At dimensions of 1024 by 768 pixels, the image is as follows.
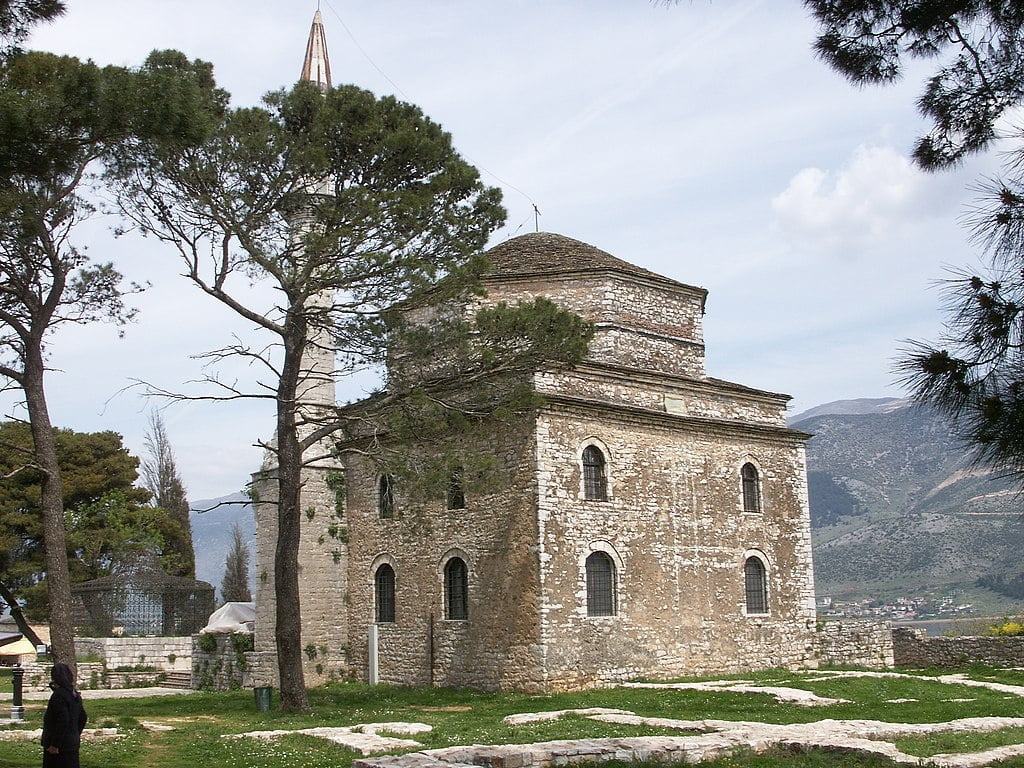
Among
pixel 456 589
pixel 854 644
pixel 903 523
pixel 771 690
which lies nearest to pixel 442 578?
pixel 456 589

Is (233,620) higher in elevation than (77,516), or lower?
lower

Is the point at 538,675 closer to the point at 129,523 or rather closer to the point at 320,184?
the point at 320,184

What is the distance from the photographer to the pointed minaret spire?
27.6 m

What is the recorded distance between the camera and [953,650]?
2334 centimetres

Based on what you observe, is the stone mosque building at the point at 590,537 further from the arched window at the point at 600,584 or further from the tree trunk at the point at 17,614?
the tree trunk at the point at 17,614

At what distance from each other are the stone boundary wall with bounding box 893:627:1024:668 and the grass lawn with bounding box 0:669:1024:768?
2.01 metres

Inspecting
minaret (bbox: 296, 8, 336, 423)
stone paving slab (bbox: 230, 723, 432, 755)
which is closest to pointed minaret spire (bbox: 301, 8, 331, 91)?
minaret (bbox: 296, 8, 336, 423)

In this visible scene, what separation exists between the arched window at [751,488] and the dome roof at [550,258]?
4663 mm

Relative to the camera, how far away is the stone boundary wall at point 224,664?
853 inches

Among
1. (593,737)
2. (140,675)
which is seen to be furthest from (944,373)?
(140,675)

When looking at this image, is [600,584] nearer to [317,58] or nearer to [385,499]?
[385,499]

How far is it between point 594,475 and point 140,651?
14.7 meters

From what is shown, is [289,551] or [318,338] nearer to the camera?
[289,551]

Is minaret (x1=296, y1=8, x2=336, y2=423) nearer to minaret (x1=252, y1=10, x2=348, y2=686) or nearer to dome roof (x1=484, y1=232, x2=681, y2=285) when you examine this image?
minaret (x1=252, y1=10, x2=348, y2=686)
